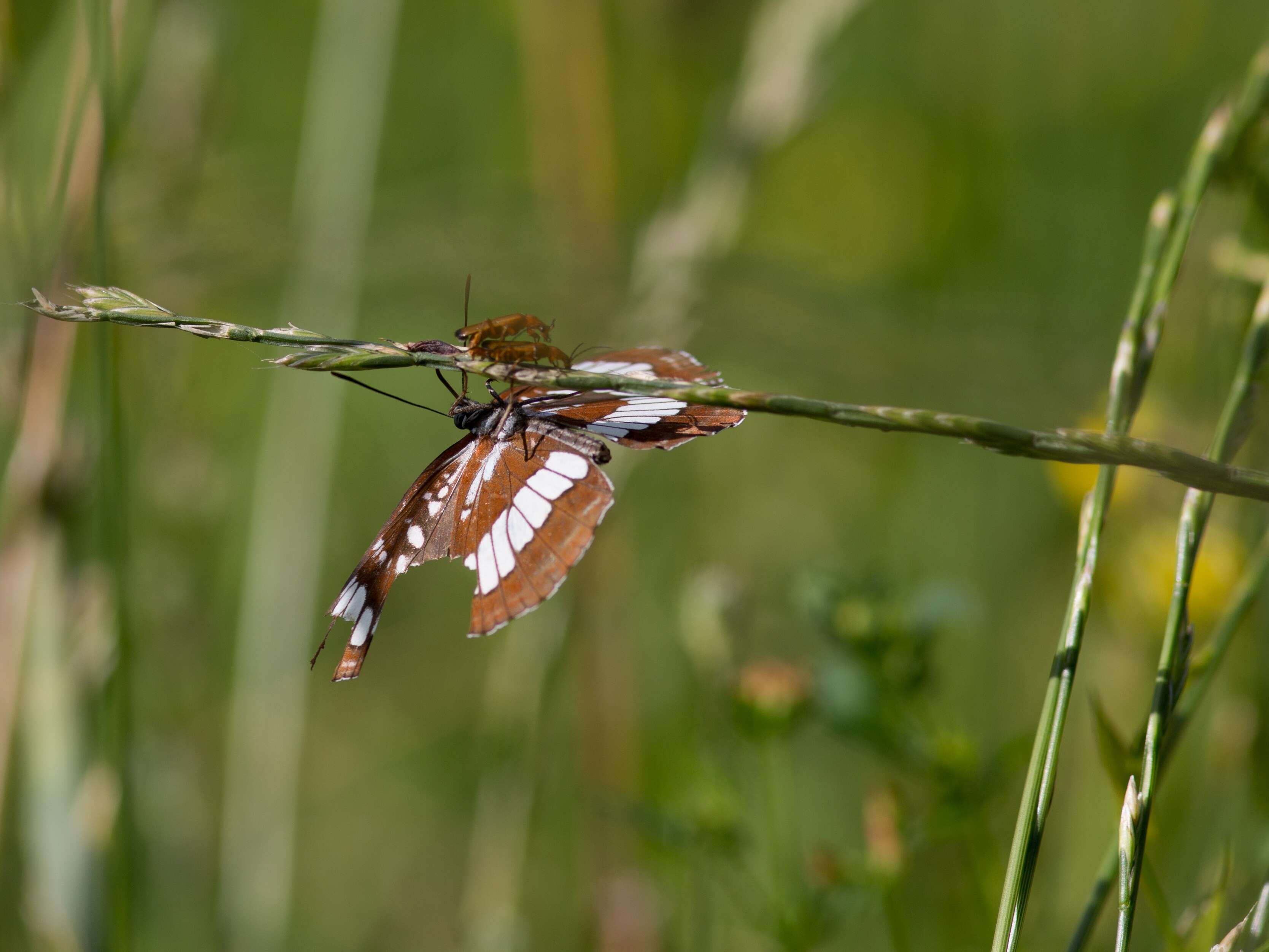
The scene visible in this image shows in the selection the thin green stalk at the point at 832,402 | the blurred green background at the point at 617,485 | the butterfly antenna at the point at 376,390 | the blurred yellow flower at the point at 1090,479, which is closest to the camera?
the thin green stalk at the point at 832,402

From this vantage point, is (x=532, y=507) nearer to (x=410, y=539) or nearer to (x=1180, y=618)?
(x=410, y=539)

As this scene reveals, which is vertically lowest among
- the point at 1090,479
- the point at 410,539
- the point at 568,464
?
the point at 410,539

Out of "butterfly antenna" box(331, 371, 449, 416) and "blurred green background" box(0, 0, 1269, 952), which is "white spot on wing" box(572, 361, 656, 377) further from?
"blurred green background" box(0, 0, 1269, 952)

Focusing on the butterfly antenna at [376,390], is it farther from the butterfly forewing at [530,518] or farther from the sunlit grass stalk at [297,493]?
the sunlit grass stalk at [297,493]

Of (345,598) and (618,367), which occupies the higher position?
(618,367)

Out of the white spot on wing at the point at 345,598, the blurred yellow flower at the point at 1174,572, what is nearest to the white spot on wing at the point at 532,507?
the white spot on wing at the point at 345,598

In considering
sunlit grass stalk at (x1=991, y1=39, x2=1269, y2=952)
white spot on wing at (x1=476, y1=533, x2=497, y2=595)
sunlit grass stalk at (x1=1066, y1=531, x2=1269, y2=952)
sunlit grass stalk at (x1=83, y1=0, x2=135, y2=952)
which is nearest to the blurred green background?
sunlit grass stalk at (x1=83, y1=0, x2=135, y2=952)

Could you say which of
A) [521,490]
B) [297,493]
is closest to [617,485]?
[297,493]
